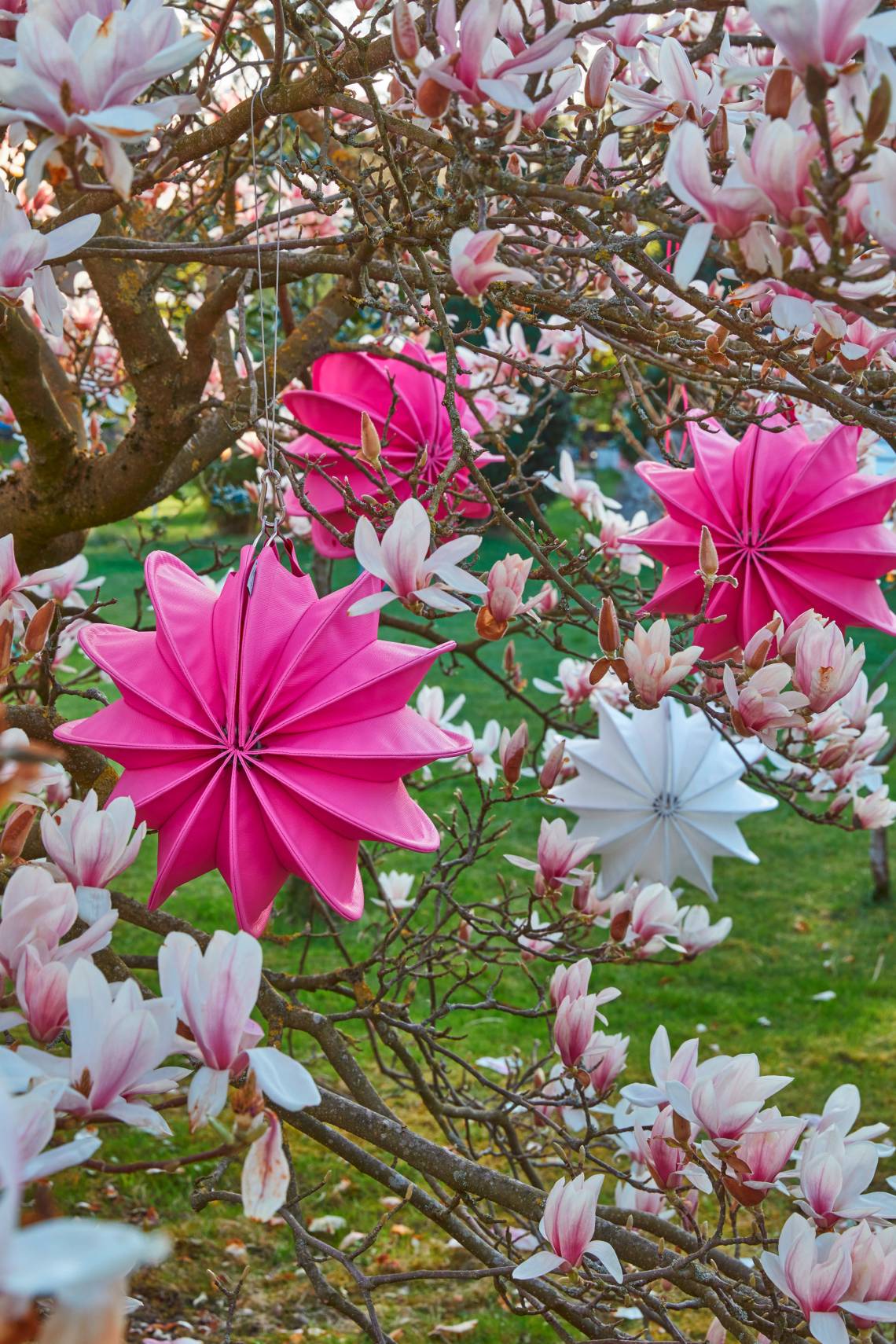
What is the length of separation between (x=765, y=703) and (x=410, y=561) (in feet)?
1.24

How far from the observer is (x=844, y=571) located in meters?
1.44

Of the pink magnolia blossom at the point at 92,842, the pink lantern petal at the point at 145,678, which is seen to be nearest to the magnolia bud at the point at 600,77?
the pink lantern petal at the point at 145,678

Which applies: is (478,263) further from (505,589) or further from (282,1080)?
(282,1080)

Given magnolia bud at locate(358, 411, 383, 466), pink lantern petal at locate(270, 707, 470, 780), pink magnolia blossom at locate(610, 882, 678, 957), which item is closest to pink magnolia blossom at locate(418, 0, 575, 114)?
magnolia bud at locate(358, 411, 383, 466)

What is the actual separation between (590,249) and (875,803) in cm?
144

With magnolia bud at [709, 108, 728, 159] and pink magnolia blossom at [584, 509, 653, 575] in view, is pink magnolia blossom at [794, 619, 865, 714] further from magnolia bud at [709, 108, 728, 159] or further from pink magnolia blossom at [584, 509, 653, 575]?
pink magnolia blossom at [584, 509, 653, 575]

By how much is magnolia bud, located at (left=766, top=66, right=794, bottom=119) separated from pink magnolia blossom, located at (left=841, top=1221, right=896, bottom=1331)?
33.7 inches

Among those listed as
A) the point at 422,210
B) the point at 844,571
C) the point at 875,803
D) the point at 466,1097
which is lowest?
the point at 466,1097

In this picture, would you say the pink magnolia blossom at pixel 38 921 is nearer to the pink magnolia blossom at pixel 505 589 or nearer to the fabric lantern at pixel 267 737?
the fabric lantern at pixel 267 737

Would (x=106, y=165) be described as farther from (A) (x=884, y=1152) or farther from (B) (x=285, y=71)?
(A) (x=884, y=1152)

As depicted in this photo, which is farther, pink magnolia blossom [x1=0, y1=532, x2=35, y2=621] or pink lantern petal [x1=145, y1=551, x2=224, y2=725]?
pink magnolia blossom [x1=0, y1=532, x2=35, y2=621]

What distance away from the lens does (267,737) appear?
3.63 feet

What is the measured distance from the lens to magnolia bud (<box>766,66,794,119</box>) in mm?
807

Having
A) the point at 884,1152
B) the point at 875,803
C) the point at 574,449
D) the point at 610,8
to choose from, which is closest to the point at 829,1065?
the point at 875,803
